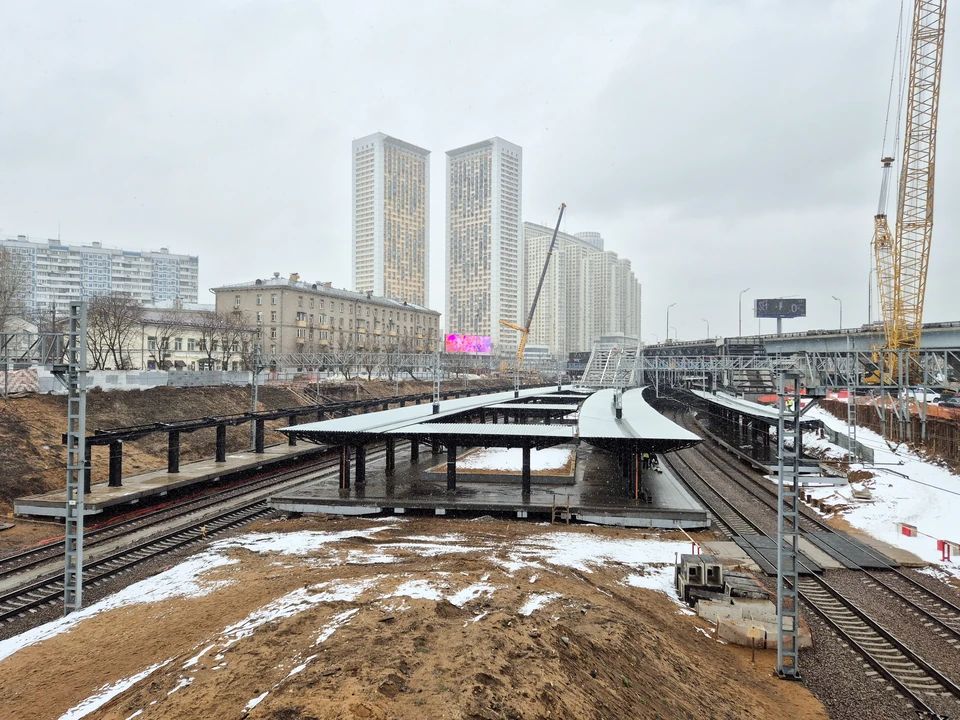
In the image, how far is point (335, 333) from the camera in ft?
301

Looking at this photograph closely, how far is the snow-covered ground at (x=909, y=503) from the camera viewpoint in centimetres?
2081

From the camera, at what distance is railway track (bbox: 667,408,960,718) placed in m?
10.6

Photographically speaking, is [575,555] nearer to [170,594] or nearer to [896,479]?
[170,594]

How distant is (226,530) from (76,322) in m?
10.7

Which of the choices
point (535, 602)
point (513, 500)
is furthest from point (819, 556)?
point (535, 602)

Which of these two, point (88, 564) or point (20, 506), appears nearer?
point (88, 564)

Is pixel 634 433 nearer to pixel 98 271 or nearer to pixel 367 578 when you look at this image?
pixel 367 578

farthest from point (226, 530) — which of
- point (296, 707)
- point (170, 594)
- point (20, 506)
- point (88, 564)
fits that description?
point (296, 707)

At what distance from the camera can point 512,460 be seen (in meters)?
33.5

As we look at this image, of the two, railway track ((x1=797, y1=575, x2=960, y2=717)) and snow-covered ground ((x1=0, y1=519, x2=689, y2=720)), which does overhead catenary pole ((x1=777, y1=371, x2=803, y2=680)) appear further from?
snow-covered ground ((x1=0, y1=519, x2=689, y2=720))

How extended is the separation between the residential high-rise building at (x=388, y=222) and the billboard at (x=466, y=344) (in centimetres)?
7475

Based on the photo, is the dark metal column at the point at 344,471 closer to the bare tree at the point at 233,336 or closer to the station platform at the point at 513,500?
the station platform at the point at 513,500

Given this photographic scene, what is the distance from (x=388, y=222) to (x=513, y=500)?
572 ft

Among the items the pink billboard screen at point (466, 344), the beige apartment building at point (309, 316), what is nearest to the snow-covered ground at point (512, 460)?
the beige apartment building at point (309, 316)
